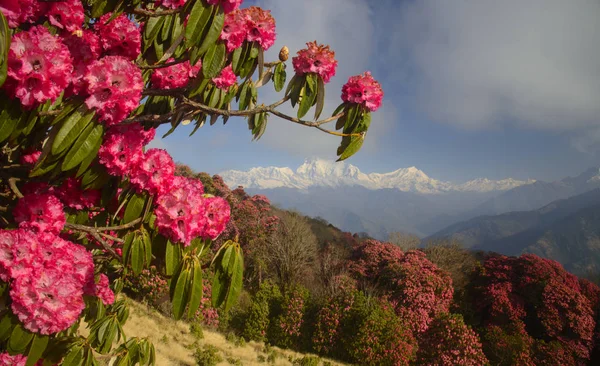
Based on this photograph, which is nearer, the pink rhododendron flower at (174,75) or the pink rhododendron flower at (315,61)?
the pink rhododendron flower at (315,61)

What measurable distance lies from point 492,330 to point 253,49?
1790 centimetres

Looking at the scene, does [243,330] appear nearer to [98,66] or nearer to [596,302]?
[98,66]

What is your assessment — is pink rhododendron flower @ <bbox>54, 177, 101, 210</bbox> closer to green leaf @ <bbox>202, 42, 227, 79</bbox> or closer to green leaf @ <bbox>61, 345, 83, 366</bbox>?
green leaf @ <bbox>61, 345, 83, 366</bbox>

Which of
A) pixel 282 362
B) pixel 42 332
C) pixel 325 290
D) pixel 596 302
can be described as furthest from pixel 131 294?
pixel 596 302

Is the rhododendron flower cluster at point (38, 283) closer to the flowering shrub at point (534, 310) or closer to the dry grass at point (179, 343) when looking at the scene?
the dry grass at point (179, 343)

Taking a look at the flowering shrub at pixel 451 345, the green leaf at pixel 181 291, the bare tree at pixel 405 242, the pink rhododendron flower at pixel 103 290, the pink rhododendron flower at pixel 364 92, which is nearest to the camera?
the green leaf at pixel 181 291

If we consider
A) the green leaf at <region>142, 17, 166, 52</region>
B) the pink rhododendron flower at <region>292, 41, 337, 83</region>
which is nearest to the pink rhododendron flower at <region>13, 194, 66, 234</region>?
the green leaf at <region>142, 17, 166, 52</region>

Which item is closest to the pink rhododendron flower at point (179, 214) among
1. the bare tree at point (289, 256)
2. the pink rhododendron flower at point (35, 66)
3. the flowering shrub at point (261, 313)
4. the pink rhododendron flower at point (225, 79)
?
the pink rhododendron flower at point (35, 66)

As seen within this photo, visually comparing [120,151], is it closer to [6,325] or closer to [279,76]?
[6,325]

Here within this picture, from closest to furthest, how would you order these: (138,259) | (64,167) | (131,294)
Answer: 1. (64,167)
2. (138,259)
3. (131,294)

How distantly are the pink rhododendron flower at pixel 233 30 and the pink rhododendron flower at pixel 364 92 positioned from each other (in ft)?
2.28

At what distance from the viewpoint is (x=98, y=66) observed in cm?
126

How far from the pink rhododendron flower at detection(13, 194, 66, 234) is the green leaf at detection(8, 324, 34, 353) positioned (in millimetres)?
439

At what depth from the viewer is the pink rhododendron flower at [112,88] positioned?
1.23 metres
